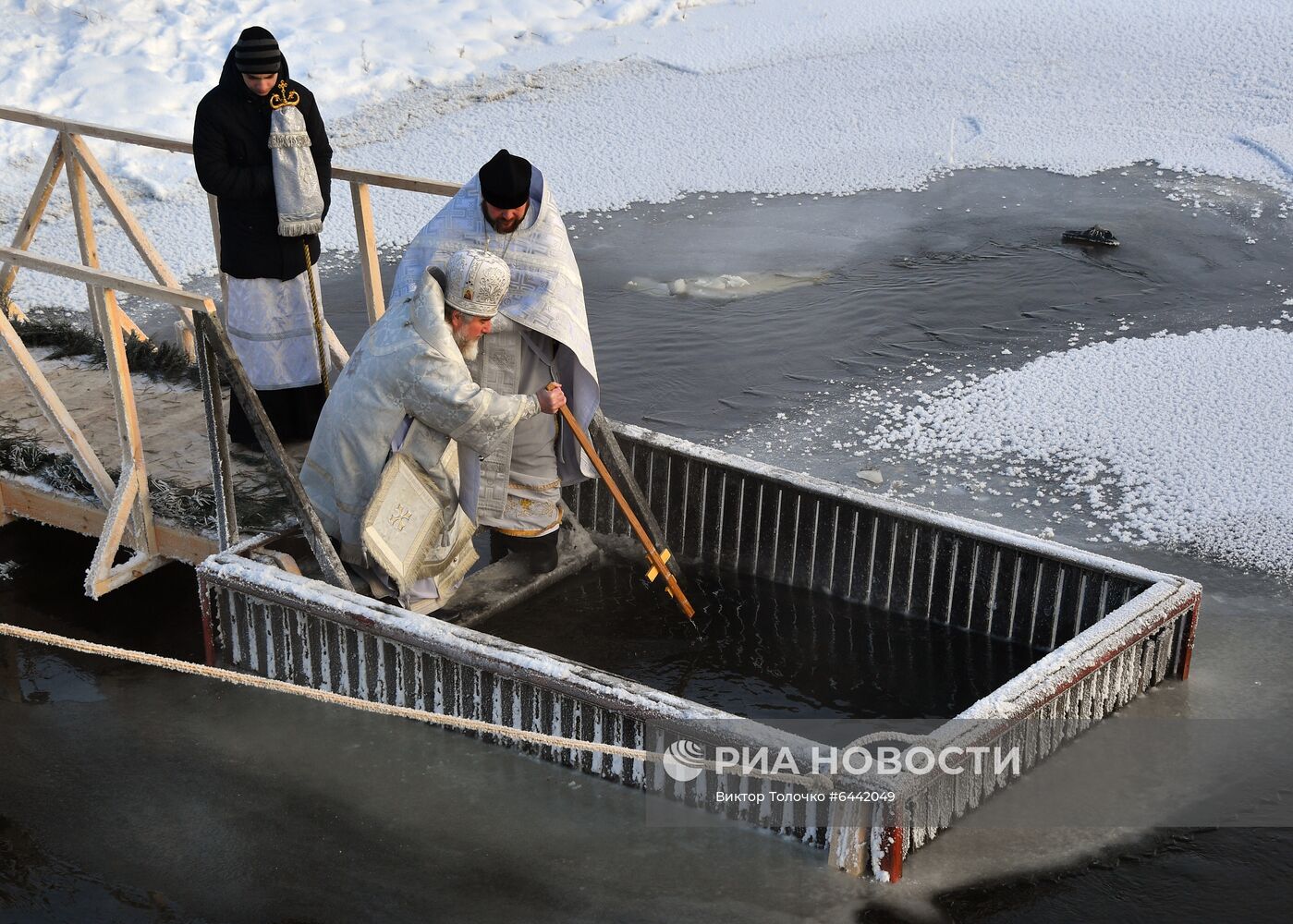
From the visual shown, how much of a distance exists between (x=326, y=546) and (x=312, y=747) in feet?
2.11

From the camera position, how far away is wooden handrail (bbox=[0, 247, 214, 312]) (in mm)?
4762

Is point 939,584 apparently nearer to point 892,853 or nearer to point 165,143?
point 892,853

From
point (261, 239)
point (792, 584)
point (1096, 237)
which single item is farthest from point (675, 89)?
point (792, 584)

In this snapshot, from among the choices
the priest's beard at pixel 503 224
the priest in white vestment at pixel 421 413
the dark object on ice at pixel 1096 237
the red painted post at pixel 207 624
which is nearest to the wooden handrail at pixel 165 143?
the priest's beard at pixel 503 224

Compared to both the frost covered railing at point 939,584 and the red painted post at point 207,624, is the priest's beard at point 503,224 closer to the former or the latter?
the frost covered railing at point 939,584

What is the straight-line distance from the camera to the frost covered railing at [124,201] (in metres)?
6.00

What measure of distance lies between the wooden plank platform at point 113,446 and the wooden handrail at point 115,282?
0.90 metres

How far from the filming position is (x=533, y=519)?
543 centimetres

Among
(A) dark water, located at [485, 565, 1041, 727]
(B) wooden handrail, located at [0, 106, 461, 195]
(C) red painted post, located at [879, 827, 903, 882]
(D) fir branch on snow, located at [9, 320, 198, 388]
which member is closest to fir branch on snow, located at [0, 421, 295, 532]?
(D) fir branch on snow, located at [9, 320, 198, 388]

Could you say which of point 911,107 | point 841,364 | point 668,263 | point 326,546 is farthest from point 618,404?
point 911,107

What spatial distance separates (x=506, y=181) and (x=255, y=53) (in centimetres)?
122

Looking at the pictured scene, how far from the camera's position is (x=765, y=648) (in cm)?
525

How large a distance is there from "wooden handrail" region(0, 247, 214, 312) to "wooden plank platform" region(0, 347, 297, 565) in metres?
0.90
